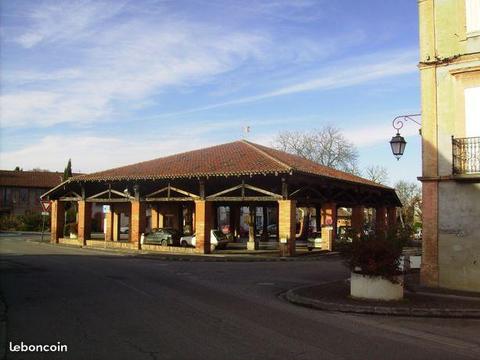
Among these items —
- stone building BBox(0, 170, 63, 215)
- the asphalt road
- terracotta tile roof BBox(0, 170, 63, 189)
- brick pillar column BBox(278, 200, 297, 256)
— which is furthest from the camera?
terracotta tile roof BBox(0, 170, 63, 189)

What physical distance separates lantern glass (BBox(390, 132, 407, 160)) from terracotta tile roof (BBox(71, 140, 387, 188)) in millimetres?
9100

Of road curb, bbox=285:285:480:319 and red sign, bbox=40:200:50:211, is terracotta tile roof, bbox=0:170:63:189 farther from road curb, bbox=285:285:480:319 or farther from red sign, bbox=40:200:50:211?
road curb, bbox=285:285:480:319

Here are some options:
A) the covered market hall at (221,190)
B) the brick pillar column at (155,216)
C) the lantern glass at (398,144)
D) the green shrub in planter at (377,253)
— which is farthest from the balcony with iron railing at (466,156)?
the brick pillar column at (155,216)

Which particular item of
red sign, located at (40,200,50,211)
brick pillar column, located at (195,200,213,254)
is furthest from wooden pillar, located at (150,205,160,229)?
brick pillar column, located at (195,200,213,254)

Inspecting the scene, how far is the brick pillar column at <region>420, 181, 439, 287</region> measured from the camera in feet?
48.2

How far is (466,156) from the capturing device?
46.7 feet

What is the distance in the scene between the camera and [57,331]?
821cm

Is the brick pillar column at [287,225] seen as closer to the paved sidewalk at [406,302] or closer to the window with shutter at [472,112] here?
the paved sidewalk at [406,302]

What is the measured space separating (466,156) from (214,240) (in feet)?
65.7

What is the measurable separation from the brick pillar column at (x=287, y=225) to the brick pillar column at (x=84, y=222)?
1480 centimetres

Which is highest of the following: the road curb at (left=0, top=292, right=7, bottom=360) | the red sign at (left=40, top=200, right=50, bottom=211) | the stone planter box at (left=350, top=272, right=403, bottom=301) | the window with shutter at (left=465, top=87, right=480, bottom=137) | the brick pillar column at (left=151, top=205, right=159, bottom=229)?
the window with shutter at (left=465, top=87, right=480, bottom=137)

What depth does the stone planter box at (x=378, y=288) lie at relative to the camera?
12.2 meters

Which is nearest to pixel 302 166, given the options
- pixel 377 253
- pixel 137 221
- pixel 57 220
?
pixel 137 221

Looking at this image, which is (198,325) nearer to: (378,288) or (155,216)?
(378,288)
